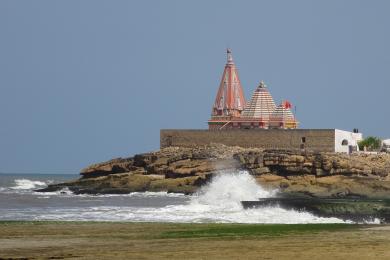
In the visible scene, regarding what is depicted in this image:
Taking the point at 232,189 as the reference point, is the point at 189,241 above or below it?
below

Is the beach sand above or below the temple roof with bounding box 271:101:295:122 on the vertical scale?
below

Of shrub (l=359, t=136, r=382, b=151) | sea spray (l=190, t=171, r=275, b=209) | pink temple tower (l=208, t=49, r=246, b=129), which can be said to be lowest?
sea spray (l=190, t=171, r=275, b=209)

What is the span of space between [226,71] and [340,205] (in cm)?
4840

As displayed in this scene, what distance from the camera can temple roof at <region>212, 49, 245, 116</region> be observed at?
8475 centimetres

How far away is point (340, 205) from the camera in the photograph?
38219 mm

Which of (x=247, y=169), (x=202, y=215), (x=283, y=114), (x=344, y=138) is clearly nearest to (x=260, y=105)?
(x=283, y=114)

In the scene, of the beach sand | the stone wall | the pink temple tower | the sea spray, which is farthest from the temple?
the beach sand

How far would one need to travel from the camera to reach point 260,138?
77.4m

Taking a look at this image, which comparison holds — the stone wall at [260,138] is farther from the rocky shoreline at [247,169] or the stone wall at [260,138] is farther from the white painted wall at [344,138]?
the rocky shoreline at [247,169]

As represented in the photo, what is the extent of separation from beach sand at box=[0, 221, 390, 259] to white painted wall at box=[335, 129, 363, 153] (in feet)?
149

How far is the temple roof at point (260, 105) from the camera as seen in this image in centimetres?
8144

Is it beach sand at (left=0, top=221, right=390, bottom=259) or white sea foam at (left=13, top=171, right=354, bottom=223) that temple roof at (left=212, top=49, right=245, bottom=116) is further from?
beach sand at (left=0, top=221, right=390, bottom=259)

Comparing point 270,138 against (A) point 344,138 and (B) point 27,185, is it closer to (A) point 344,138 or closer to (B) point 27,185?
(A) point 344,138

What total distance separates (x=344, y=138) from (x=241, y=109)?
10.2 meters
